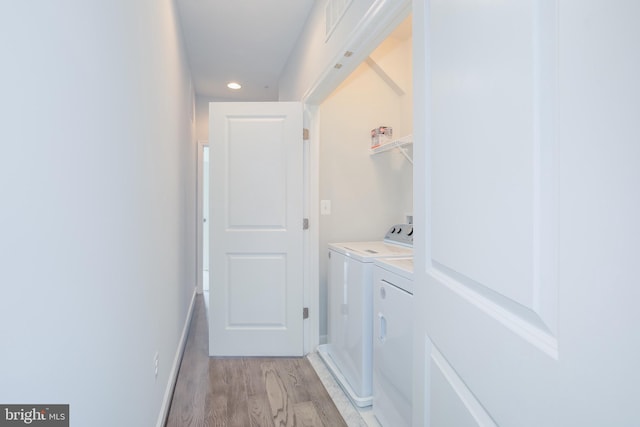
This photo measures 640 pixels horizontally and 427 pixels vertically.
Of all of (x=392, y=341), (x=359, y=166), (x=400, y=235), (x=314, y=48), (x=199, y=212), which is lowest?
(x=392, y=341)

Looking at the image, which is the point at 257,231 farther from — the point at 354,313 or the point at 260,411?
the point at 260,411

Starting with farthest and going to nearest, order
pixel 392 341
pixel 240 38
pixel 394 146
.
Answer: pixel 240 38 < pixel 394 146 < pixel 392 341

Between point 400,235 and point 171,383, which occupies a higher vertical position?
point 400,235

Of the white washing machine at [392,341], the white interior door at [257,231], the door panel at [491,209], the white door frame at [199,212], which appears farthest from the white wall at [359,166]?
the white door frame at [199,212]

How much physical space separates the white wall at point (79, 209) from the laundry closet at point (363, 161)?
5.02 ft

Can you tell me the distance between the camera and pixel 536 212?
494 mm

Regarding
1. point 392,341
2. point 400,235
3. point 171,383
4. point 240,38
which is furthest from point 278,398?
point 240,38

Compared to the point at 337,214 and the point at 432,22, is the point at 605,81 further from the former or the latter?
the point at 337,214

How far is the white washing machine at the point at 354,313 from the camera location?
80.0 inches

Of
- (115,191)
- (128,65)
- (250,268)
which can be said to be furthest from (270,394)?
(128,65)

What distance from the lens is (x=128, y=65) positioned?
1.27m

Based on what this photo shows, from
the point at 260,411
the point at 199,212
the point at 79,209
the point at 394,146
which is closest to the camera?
the point at 79,209

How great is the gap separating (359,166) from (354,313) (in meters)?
1.28

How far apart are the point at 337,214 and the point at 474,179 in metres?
2.28
